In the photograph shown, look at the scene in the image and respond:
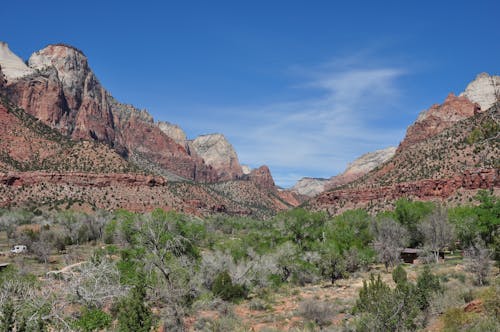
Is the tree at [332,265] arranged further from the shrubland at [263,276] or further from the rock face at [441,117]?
the rock face at [441,117]

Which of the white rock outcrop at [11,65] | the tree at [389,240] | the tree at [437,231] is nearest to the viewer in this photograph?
the tree at [389,240]

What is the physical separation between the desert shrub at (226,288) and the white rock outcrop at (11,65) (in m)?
149

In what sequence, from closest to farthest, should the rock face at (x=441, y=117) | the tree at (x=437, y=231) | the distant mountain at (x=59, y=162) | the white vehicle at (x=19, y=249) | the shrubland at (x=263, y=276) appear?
the shrubland at (x=263, y=276)
the tree at (x=437, y=231)
the white vehicle at (x=19, y=249)
the distant mountain at (x=59, y=162)
the rock face at (x=441, y=117)

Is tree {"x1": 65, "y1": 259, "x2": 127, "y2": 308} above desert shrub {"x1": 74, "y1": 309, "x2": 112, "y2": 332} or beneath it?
Result: above

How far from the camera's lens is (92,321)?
1591cm

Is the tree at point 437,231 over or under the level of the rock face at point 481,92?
under

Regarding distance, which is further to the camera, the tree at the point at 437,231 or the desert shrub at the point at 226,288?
the tree at the point at 437,231

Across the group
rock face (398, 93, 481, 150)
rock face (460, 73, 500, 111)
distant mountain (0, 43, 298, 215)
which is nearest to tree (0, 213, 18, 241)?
distant mountain (0, 43, 298, 215)

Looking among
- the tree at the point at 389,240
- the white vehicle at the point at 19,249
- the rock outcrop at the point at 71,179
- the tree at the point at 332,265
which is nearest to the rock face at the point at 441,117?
the rock outcrop at the point at 71,179

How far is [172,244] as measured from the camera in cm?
2538

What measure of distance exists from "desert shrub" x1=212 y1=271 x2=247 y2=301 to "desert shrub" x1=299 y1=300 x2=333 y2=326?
6371mm

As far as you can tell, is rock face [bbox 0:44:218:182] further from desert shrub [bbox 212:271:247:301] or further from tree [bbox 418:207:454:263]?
desert shrub [bbox 212:271:247:301]

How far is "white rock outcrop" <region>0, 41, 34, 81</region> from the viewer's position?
148 m

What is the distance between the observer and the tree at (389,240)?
3650cm
